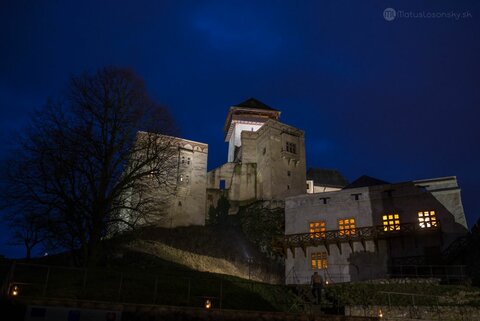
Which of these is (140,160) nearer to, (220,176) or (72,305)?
(72,305)

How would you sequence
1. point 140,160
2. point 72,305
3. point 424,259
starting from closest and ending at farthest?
1. point 72,305
2. point 140,160
3. point 424,259

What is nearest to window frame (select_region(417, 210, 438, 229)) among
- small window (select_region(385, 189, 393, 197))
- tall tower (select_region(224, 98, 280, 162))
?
Result: small window (select_region(385, 189, 393, 197))

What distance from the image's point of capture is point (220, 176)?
6097 centimetres

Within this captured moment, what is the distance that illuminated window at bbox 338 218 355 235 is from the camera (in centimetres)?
3161

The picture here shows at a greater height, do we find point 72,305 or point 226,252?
point 226,252

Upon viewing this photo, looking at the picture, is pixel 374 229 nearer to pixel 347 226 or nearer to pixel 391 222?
pixel 391 222

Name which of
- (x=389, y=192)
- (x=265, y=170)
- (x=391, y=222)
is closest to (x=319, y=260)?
(x=391, y=222)

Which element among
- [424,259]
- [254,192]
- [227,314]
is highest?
[254,192]

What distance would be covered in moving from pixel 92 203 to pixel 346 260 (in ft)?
66.2

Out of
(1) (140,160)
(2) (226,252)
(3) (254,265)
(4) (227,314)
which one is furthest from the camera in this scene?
(2) (226,252)

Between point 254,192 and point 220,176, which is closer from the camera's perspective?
point 254,192

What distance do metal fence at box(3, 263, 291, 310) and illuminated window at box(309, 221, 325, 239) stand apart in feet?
32.3

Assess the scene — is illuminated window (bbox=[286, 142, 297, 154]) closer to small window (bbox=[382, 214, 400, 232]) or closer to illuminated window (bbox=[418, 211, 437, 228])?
small window (bbox=[382, 214, 400, 232])

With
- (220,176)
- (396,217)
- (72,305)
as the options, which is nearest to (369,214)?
(396,217)
